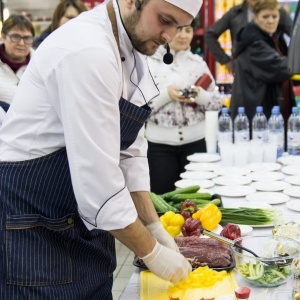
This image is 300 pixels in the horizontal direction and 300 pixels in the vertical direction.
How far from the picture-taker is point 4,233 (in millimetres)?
1674

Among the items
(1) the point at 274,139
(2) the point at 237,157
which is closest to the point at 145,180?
(2) the point at 237,157

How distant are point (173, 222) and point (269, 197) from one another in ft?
2.46

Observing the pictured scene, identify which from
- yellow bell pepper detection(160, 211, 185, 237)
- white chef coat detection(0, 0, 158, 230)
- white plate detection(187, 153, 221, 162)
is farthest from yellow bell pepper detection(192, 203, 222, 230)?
white plate detection(187, 153, 221, 162)

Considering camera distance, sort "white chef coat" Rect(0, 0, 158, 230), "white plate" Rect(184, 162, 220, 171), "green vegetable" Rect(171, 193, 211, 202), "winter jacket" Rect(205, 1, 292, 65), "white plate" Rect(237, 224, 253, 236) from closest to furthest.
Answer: "white chef coat" Rect(0, 0, 158, 230) < "white plate" Rect(237, 224, 253, 236) < "green vegetable" Rect(171, 193, 211, 202) < "white plate" Rect(184, 162, 220, 171) < "winter jacket" Rect(205, 1, 292, 65)

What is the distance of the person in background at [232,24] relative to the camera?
17.4ft

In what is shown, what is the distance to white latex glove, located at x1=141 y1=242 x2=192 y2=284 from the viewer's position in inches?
67.9

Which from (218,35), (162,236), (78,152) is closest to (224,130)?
(162,236)

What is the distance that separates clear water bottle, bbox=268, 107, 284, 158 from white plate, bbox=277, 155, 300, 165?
0.13 meters

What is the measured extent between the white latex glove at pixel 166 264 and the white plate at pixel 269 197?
3.74 feet

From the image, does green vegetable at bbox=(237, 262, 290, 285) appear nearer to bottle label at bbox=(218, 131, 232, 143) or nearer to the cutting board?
the cutting board

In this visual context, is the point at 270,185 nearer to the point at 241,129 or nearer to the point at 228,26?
the point at 241,129

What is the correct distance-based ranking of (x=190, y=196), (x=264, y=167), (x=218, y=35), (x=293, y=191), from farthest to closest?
1. (x=218, y=35)
2. (x=264, y=167)
3. (x=293, y=191)
4. (x=190, y=196)

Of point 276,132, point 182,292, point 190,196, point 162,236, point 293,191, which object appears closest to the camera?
point 182,292

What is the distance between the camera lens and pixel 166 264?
5.72 ft
